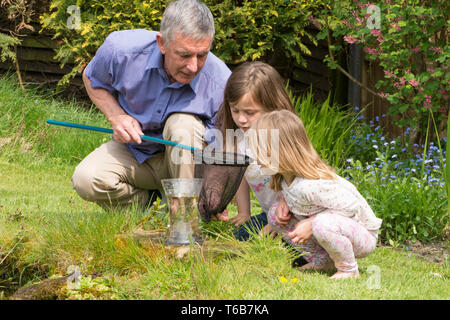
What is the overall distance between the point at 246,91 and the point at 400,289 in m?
1.11

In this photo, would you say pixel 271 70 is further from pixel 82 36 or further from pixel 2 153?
pixel 82 36

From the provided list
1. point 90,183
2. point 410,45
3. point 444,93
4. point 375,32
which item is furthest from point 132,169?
point 410,45

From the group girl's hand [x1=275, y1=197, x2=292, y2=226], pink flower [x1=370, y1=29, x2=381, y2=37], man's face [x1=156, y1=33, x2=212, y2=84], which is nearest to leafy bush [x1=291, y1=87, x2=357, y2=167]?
pink flower [x1=370, y1=29, x2=381, y2=37]

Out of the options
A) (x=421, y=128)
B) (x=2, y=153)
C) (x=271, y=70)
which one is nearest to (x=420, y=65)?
(x=421, y=128)

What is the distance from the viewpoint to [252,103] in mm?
2879

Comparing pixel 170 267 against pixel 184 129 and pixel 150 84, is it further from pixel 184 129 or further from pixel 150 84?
pixel 150 84

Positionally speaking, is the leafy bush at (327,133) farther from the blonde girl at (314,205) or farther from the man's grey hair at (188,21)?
the blonde girl at (314,205)

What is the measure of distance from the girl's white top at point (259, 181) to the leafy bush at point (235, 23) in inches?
97.8

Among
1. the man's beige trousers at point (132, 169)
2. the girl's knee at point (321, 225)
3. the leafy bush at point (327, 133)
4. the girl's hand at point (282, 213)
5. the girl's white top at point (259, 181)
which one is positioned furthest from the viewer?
the leafy bush at point (327, 133)

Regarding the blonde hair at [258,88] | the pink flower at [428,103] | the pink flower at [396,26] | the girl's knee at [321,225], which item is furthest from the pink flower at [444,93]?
the girl's knee at [321,225]

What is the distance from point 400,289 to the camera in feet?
7.89

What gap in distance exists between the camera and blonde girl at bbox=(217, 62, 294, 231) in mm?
2871

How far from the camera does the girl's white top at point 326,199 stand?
8.19 feet

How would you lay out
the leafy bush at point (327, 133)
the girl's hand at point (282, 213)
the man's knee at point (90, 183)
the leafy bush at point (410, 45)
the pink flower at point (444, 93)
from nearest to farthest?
1. the girl's hand at point (282, 213)
2. the man's knee at point (90, 183)
3. the leafy bush at point (410, 45)
4. the pink flower at point (444, 93)
5. the leafy bush at point (327, 133)
